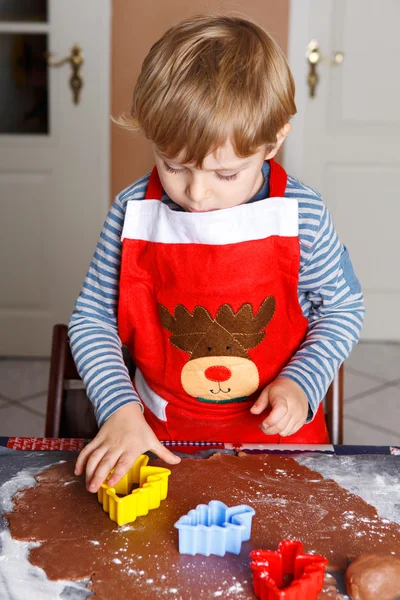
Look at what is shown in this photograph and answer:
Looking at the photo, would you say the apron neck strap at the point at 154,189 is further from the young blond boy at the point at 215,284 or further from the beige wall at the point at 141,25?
the beige wall at the point at 141,25

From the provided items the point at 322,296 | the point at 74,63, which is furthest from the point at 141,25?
the point at 322,296

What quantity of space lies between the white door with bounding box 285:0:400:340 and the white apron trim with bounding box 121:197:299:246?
207 cm

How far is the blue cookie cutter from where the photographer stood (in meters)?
0.81

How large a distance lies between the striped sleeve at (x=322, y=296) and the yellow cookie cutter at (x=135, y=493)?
0.28m

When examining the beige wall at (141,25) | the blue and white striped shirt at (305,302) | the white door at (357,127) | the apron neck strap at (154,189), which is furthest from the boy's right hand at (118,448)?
the white door at (357,127)

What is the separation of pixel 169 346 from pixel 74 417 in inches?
9.9

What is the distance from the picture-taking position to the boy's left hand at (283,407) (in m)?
0.99

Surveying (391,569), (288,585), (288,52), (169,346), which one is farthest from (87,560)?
(288,52)

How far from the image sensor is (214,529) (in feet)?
2.66

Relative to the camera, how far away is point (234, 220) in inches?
43.8

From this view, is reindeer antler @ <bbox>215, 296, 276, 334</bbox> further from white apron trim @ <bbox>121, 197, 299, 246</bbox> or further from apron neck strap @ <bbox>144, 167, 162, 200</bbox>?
apron neck strap @ <bbox>144, 167, 162, 200</bbox>

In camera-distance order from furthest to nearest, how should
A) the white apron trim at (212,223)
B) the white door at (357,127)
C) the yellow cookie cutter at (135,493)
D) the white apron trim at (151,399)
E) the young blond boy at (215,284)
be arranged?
the white door at (357,127)
the white apron trim at (151,399)
the white apron trim at (212,223)
the young blond boy at (215,284)
the yellow cookie cutter at (135,493)

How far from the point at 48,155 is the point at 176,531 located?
238 cm

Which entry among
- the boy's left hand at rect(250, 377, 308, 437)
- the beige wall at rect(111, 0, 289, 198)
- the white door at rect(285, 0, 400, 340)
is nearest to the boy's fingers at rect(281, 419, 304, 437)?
the boy's left hand at rect(250, 377, 308, 437)
